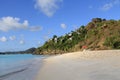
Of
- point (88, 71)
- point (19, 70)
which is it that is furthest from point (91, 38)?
point (88, 71)

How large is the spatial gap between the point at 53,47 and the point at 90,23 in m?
28.0

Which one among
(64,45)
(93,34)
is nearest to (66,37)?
(64,45)

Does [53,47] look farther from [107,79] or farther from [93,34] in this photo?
[107,79]

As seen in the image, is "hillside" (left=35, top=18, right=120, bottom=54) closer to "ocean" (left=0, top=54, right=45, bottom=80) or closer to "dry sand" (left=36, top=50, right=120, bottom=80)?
"ocean" (left=0, top=54, right=45, bottom=80)

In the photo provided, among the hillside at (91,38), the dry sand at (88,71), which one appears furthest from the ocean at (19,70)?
the hillside at (91,38)

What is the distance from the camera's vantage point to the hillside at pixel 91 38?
54.9 meters

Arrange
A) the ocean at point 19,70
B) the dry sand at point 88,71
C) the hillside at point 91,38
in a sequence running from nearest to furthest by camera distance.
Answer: the dry sand at point 88,71
the ocean at point 19,70
the hillside at point 91,38

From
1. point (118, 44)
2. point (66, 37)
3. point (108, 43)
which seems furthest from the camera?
point (66, 37)

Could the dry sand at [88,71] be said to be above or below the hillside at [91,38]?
below

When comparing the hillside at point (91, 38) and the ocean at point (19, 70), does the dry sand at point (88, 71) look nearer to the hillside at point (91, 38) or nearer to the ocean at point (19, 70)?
the ocean at point (19, 70)

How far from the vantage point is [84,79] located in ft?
32.4

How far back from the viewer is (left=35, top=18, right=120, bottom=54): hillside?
180 feet

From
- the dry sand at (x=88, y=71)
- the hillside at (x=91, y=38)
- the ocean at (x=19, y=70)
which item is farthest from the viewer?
the hillside at (x=91, y=38)

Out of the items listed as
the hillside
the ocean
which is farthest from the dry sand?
the hillside
